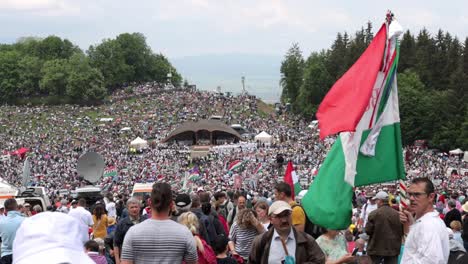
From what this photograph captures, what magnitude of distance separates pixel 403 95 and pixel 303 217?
6147 centimetres

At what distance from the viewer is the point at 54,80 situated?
121m

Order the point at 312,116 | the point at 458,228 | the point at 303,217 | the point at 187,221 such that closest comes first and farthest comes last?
the point at 187,221
the point at 303,217
the point at 458,228
the point at 312,116

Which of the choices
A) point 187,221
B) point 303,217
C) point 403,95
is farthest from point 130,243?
point 403,95

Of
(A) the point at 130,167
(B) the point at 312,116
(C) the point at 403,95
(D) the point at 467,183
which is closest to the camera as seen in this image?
(D) the point at 467,183

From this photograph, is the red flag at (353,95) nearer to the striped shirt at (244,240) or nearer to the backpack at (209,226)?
the striped shirt at (244,240)

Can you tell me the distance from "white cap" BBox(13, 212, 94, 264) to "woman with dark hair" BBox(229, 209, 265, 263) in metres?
5.88

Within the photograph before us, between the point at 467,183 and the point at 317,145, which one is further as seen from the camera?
the point at 317,145

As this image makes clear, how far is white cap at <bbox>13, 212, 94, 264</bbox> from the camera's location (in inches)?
111

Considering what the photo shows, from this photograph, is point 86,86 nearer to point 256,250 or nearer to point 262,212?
point 262,212

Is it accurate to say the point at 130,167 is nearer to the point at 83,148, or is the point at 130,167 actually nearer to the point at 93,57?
the point at 83,148

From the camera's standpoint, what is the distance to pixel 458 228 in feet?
37.8

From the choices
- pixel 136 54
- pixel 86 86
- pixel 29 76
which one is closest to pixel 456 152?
pixel 86 86

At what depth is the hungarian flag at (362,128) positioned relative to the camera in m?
7.74

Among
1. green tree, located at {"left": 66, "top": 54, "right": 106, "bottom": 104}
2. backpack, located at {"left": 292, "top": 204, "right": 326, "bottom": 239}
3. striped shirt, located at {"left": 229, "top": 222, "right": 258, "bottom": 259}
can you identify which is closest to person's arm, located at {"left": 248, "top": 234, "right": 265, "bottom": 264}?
backpack, located at {"left": 292, "top": 204, "right": 326, "bottom": 239}
